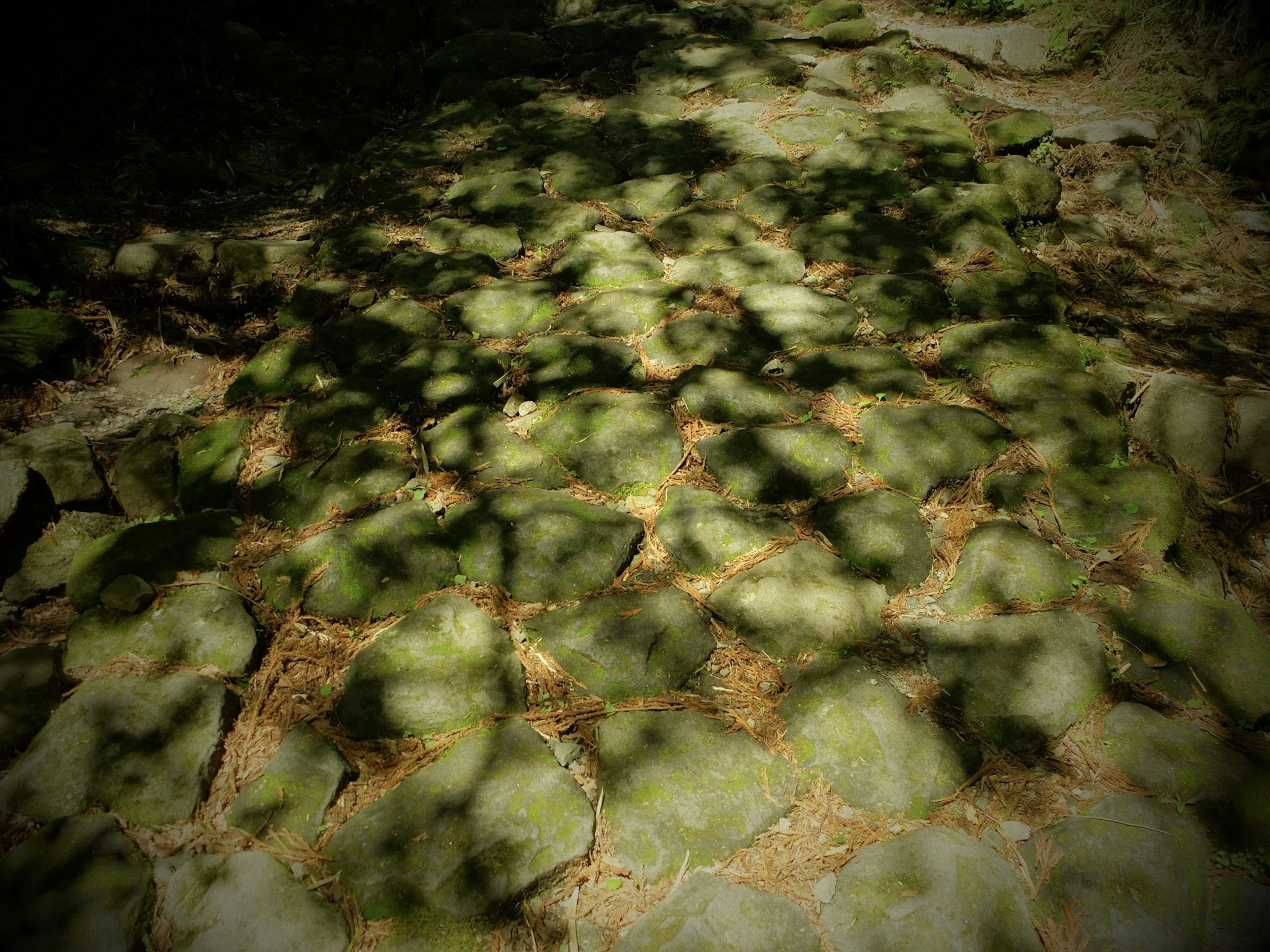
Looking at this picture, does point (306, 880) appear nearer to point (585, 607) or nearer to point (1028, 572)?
point (585, 607)

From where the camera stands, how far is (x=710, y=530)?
2.24 metres

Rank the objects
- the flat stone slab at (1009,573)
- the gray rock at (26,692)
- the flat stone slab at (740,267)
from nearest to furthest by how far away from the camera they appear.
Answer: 1. the gray rock at (26,692)
2. the flat stone slab at (1009,573)
3. the flat stone slab at (740,267)

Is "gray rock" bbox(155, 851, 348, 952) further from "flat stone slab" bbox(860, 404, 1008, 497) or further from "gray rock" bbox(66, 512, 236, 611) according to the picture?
"flat stone slab" bbox(860, 404, 1008, 497)

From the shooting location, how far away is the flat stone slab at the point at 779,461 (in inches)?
93.0

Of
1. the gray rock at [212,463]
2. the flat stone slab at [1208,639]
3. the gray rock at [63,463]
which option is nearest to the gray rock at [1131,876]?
the flat stone slab at [1208,639]

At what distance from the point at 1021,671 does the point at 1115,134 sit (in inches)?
165

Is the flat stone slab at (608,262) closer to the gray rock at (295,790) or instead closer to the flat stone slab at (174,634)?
the flat stone slab at (174,634)

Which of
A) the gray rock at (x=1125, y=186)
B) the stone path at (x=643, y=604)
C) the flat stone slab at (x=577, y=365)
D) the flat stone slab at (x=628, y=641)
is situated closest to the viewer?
the stone path at (x=643, y=604)

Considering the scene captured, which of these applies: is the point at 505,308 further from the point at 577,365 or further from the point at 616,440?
the point at 616,440

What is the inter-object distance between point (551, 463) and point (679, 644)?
0.88 meters

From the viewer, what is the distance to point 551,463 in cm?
249

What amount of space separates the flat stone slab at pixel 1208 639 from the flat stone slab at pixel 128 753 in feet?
8.43

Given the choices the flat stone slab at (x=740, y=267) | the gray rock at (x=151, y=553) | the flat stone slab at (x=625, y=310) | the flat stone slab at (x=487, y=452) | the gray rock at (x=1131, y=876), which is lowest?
the gray rock at (x=1131, y=876)

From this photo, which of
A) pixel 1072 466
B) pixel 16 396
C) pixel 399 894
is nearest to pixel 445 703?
pixel 399 894
